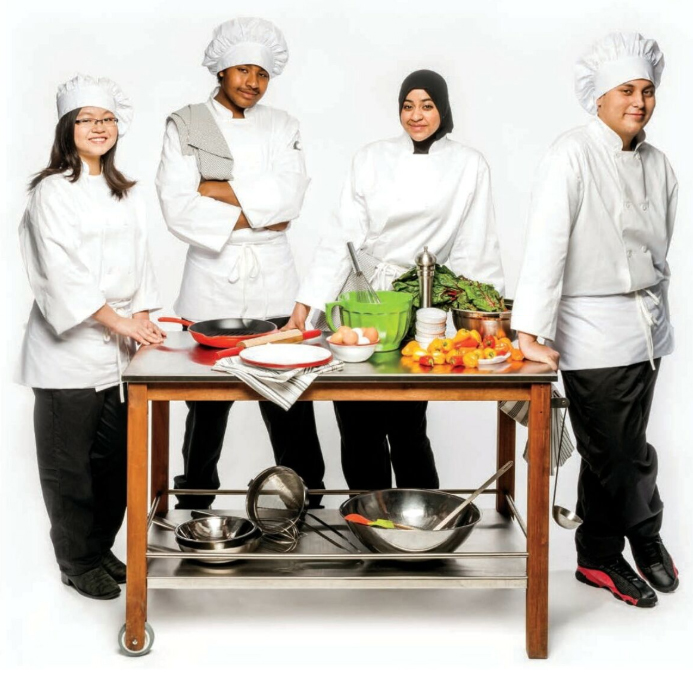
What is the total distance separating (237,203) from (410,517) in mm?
1355

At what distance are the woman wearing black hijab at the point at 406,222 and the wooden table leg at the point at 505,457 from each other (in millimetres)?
281

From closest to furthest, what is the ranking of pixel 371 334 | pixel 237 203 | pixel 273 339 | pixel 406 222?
pixel 371 334 → pixel 273 339 → pixel 406 222 → pixel 237 203

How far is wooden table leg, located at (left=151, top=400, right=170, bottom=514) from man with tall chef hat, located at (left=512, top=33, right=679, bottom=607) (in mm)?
1340

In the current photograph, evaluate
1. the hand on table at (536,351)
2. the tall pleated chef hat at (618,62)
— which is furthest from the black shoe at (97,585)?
the tall pleated chef hat at (618,62)

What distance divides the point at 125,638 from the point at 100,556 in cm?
56

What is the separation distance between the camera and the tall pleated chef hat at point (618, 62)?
4.44 meters

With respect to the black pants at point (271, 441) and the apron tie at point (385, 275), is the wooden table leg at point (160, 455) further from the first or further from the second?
the apron tie at point (385, 275)

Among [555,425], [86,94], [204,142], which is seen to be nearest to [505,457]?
[555,425]

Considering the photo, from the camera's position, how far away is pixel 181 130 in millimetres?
5145

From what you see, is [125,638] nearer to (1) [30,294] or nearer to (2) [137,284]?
(2) [137,284]

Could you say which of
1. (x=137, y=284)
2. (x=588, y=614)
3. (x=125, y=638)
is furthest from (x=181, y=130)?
(x=588, y=614)

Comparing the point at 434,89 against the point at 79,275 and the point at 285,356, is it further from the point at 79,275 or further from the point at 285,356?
the point at 79,275

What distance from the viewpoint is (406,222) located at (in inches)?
194

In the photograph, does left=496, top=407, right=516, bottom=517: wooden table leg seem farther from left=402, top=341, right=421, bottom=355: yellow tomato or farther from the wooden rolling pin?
the wooden rolling pin
